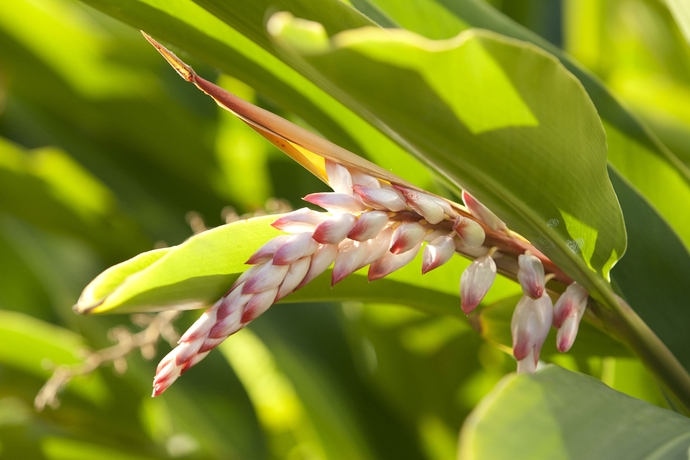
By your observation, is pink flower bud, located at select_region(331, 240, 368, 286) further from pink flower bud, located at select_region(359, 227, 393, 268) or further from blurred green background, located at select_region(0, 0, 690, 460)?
blurred green background, located at select_region(0, 0, 690, 460)

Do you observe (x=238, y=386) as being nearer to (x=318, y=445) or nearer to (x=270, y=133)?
(x=318, y=445)

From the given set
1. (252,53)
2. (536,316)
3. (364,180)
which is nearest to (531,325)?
(536,316)

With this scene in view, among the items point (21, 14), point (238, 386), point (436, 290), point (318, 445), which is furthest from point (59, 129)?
point (436, 290)

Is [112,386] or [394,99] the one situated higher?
[394,99]

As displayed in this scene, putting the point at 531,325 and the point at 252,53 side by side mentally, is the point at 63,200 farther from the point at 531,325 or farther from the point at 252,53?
the point at 531,325

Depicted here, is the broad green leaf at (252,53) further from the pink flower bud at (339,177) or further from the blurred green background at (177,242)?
the blurred green background at (177,242)
